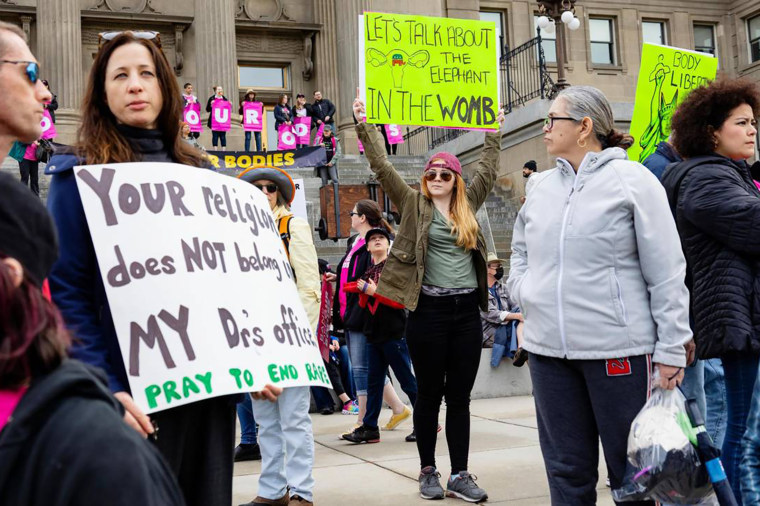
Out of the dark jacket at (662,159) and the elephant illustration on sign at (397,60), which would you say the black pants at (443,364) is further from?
the elephant illustration on sign at (397,60)

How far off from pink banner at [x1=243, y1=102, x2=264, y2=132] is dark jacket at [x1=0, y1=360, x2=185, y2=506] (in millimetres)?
22247

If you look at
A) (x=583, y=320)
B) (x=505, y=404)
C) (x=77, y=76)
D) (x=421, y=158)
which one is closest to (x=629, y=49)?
(x=421, y=158)

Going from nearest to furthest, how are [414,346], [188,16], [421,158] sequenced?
1. [414,346]
2. [421,158]
3. [188,16]

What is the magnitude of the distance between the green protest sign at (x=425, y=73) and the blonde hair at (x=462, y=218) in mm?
1911

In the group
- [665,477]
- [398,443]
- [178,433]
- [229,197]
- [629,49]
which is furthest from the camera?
[629,49]

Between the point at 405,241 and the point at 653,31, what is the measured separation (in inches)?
1364

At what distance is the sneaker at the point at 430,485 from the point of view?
16.9 ft

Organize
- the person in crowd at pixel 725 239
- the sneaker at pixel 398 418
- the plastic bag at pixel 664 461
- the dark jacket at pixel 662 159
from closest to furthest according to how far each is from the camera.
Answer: the plastic bag at pixel 664 461 < the person in crowd at pixel 725 239 < the dark jacket at pixel 662 159 < the sneaker at pixel 398 418

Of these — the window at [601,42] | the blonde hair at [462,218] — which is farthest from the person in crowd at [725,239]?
the window at [601,42]

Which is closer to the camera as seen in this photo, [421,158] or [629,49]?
[421,158]

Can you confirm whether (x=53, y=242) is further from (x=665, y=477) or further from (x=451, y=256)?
(x=451, y=256)

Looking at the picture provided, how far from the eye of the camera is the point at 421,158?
23.0 meters

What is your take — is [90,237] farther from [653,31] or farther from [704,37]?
[704,37]

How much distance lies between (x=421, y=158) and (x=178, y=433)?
2063cm
